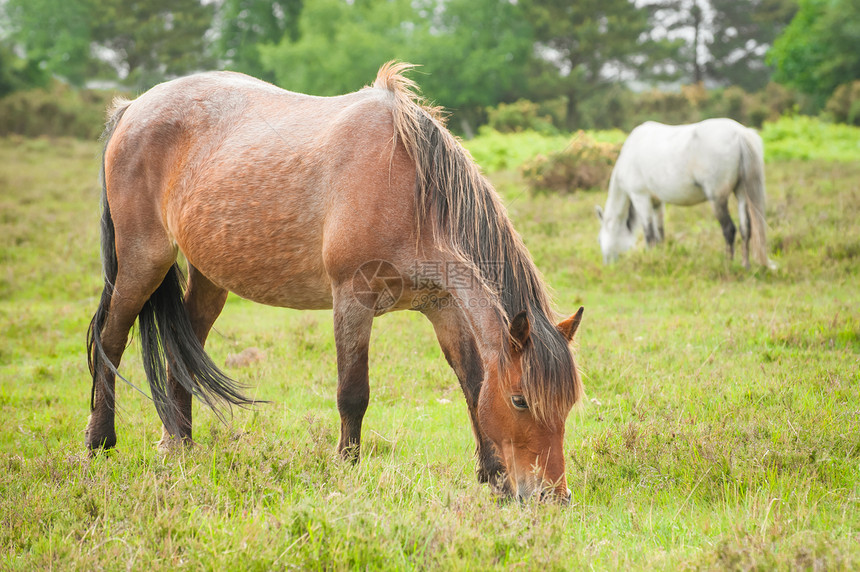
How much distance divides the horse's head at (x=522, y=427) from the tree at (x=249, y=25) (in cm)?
3660

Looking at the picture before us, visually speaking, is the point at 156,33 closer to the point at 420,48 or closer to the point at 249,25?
the point at 249,25

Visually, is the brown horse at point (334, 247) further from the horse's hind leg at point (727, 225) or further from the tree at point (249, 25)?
the tree at point (249, 25)

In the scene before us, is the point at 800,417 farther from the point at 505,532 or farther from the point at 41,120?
the point at 41,120

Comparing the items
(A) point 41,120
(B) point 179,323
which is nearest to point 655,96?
(A) point 41,120

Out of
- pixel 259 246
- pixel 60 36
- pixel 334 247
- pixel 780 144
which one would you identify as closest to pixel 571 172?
pixel 780 144

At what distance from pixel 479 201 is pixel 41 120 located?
28264 millimetres

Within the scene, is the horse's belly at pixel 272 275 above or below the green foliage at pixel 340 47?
below

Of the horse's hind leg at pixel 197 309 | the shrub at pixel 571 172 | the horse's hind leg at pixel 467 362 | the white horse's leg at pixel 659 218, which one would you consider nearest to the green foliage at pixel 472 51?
the shrub at pixel 571 172

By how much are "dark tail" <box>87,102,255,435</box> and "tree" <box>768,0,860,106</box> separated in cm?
2723

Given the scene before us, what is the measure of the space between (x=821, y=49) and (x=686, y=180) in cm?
2094

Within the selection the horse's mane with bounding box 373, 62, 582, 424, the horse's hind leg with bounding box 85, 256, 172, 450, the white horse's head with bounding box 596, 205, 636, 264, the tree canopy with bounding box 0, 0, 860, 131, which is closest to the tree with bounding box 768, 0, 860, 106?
the tree canopy with bounding box 0, 0, 860, 131

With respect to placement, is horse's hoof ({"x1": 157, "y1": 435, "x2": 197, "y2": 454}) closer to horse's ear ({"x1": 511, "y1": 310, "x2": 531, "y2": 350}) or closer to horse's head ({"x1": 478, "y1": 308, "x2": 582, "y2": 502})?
horse's head ({"x1": 478, "y1": 308, "x2": 582, "y2": 502})

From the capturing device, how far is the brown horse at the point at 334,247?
2854mm

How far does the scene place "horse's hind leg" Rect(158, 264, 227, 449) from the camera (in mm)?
4074
